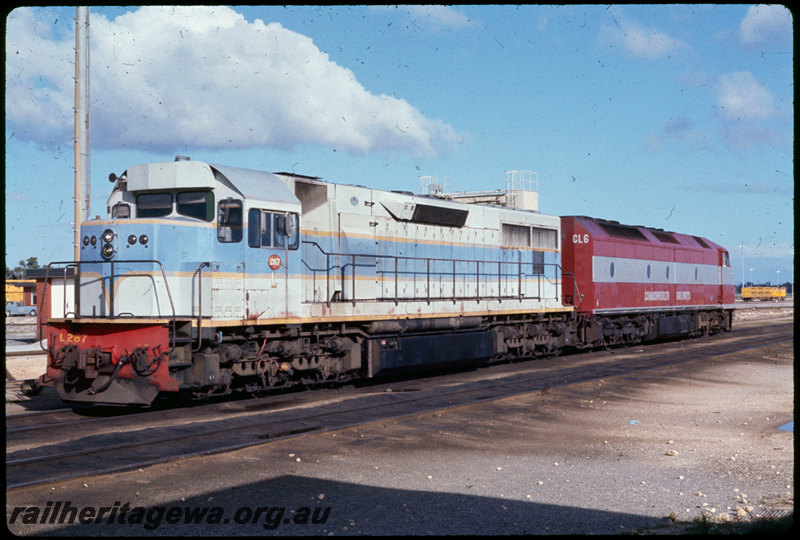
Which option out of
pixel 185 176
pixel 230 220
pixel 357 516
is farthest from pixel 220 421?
pixel 357 516

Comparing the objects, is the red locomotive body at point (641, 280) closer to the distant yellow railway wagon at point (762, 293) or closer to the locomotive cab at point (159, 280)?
the locomotive cab at point (159, 280)

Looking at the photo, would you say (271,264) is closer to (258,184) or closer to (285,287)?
(285,287)

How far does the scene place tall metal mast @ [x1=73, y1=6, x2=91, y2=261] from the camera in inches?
640

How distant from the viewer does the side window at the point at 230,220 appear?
13.0 meters

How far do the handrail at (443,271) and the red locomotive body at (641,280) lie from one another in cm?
145

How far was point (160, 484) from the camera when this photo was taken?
309 inches

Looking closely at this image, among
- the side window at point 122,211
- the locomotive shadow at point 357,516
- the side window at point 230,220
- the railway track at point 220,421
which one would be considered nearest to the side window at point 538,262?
the railway track at point 220,421

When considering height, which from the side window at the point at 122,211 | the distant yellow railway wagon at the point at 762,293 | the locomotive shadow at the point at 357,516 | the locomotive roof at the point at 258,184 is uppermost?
the locomotive roof at the point at 258,184

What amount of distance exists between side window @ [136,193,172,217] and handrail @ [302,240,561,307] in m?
2.89

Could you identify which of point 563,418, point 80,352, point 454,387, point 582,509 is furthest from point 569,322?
point 582,509

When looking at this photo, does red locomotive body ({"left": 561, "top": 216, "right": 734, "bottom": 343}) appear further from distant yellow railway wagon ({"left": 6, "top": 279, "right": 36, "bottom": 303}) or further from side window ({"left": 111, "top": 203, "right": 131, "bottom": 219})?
distant yellow railway wagon ({"left": 6, "top": 279, "right": 36, "bottom": 303})

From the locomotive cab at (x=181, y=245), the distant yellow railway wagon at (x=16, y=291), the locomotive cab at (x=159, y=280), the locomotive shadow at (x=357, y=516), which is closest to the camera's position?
the locomotive shadow at (x=357, y=516)

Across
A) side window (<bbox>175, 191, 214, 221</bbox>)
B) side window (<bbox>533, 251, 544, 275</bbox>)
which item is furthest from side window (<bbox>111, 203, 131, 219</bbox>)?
side window (<bbox>533, 251, 544, 275</bbox>)

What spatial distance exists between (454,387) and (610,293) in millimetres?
10885
